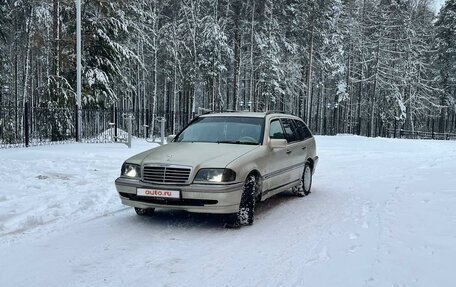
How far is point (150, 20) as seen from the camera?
3425 centimetres

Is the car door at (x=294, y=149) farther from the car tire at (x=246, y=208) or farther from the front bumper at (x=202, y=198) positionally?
the front bumper at (x=202, y=198)

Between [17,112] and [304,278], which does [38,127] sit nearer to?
[17,112]

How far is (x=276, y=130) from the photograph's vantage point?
8016 mm

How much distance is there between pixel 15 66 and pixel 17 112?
25144 millimetres

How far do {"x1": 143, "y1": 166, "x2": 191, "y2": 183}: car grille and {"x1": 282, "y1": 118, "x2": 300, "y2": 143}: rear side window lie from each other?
2800mm

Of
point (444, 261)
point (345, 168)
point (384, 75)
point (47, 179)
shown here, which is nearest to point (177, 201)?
point (444, 261)

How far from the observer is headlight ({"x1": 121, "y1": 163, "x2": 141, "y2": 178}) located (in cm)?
656

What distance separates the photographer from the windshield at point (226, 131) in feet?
24.3

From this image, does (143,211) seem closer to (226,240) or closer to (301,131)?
(226,240)

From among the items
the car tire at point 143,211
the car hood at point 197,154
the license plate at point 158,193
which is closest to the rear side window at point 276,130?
the car hood at point 197,154

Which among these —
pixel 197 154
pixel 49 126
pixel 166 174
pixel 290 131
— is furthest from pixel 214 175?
pixel 49 126

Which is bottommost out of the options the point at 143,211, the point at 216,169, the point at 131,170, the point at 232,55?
the point at 143,211

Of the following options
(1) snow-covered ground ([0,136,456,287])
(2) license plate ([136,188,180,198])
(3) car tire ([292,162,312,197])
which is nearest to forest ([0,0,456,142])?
(1) snow-covered ground ([0,136,456,287])

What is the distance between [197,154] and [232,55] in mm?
31548
